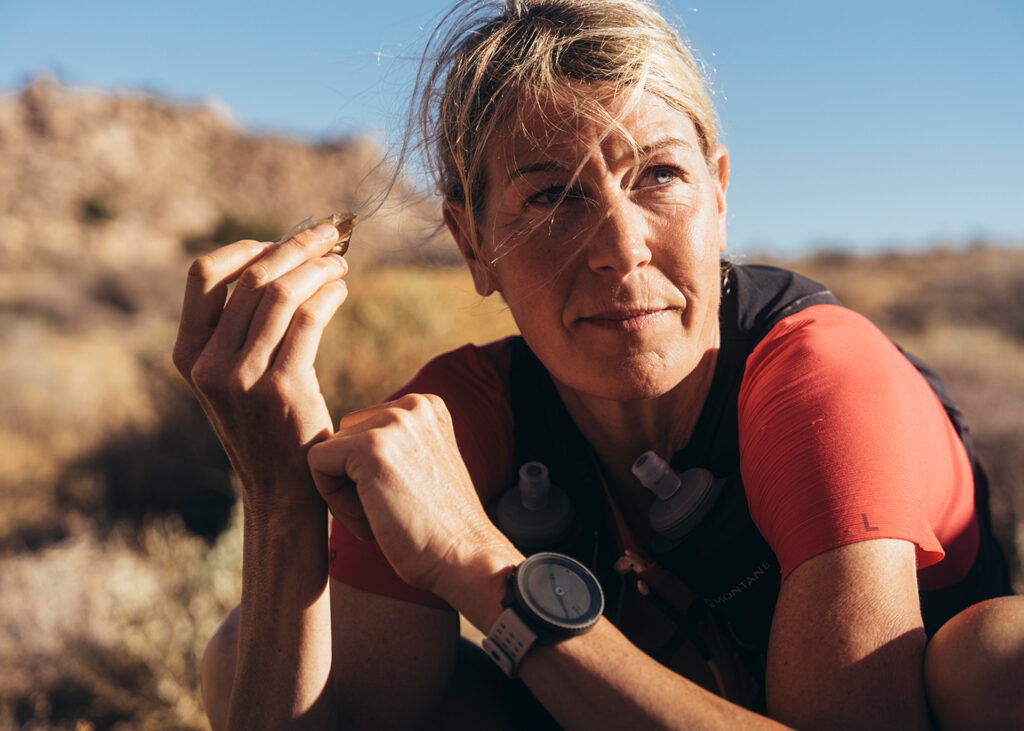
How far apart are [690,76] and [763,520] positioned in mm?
1042

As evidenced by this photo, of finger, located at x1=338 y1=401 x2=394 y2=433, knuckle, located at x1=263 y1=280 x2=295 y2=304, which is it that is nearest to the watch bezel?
finger, located at x1=338 y1=401 x2=394 y2=433

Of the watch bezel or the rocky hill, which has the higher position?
the watch bezel

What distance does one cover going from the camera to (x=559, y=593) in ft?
4.60

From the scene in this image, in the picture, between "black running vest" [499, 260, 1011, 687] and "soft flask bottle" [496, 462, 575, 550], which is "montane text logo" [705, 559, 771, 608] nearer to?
"black running vest" [499, 260, 1011, 687]

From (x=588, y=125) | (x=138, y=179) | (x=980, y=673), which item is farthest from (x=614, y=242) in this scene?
(x=138, y=179)

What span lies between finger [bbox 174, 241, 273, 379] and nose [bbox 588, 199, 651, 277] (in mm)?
697

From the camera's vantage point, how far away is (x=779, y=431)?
1.49 m

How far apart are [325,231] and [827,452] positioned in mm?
1076

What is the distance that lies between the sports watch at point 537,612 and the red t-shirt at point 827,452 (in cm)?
37

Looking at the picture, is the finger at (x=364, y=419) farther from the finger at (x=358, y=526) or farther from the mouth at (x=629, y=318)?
the mouth at (x=629, y=318)

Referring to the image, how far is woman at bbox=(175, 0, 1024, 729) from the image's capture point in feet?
4.29

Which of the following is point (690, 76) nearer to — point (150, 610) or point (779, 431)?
point (779, 431)

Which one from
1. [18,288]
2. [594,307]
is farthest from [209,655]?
[18,288]

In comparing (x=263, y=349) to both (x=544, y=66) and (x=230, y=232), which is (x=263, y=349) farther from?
(x=230, y=232)
